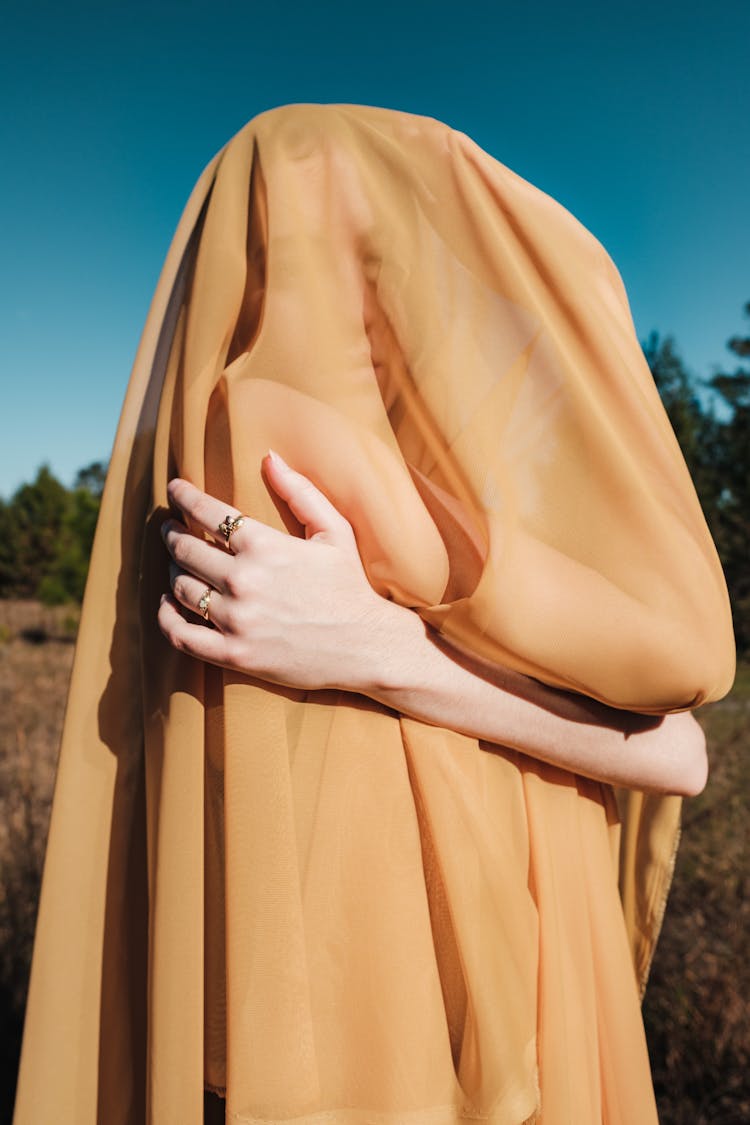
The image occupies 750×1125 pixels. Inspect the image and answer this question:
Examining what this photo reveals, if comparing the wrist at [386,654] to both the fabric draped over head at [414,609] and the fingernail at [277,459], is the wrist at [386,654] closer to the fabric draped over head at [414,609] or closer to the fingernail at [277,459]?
the fabric draped over head at [414,609]

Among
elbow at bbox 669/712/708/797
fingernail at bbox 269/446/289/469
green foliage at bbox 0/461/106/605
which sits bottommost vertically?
elbow at bbox 669/712/708/797

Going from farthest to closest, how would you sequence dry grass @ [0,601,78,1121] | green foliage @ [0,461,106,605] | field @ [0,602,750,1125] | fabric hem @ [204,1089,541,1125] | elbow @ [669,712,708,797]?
green foliage @ [0,461,106,605] < dry grass @ [0,601,78,1121] < field @ [0,602,750,1125] < elbow @ [669,712,708,797] < fabric hem @ [204,1089,541,1125]

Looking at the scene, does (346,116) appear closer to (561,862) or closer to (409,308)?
(409,308)

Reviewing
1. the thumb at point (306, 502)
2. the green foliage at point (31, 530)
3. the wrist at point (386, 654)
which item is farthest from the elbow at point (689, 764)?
the green foliage at point (31, 530)

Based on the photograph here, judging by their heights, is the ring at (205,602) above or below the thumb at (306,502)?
below

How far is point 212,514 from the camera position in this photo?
2.82 ft

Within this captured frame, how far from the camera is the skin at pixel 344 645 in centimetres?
83

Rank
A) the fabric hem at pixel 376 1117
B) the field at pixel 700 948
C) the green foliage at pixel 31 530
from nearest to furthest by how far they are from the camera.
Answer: the fabric hem at pixel 376 1117 → the field at pixel 700 948 → the green foliage at pixel 31 530

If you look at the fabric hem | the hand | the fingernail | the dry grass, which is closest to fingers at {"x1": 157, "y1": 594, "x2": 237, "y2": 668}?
the hand

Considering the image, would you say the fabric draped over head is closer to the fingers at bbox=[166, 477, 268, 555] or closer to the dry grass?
the fingers at bbox=[166, 477, 268, 555]

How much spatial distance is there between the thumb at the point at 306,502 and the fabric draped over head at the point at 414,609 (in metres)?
0.02

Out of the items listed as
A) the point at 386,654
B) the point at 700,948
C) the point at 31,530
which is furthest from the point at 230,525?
the point at 31,530

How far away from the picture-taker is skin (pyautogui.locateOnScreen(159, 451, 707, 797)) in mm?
833

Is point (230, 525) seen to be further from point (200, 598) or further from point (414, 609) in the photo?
point (414, 609)
